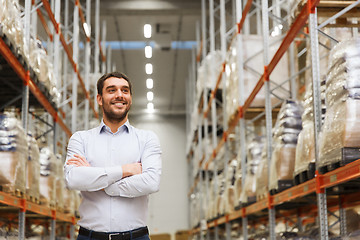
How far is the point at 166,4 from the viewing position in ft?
51.6

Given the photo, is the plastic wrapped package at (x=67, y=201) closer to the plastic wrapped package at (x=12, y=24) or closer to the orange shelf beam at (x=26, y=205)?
the orange shelf beam at (x=26, y=205)

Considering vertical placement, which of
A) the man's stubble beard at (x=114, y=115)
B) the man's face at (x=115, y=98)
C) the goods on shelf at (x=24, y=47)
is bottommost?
the man's stubble beard at (x=114, y=115)

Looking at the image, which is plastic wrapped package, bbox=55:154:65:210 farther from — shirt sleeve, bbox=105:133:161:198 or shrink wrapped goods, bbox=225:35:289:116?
shirt sleeve, bbox=105:133:161:198

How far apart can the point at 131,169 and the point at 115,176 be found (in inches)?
5.1

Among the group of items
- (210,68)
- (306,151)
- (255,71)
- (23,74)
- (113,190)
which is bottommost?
→ (113,190)

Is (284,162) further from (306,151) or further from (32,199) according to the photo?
(32,199)

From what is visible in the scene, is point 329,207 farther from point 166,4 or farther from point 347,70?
point 166,4

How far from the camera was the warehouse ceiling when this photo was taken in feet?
52.0

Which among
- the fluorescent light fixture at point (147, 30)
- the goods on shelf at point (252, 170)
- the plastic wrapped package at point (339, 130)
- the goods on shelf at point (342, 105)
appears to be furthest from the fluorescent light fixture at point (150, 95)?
the plastic wrapped package at point (339, 130)

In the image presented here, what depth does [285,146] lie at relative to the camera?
613 centimetres

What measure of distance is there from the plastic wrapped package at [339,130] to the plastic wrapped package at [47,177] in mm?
4669

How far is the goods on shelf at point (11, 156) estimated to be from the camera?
226 inches

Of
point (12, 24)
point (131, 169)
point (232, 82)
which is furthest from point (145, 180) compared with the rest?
point (232, 82)

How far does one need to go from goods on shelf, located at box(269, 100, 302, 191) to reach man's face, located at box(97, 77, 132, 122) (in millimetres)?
2977
